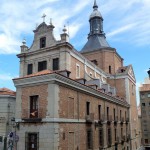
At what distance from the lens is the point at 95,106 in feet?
83.7

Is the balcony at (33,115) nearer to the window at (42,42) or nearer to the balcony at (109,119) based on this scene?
the balcony at (109,119)

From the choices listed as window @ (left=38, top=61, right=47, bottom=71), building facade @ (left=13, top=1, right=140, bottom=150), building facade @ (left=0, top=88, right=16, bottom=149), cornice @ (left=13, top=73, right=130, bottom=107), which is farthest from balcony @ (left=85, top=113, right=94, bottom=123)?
window @ (left=38, top=61, right=47, bottom=71)

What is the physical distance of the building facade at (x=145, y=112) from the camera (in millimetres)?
61938

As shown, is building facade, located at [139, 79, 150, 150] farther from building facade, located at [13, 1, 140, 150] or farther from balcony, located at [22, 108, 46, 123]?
balcony, located at [22, 108, 46, 123]

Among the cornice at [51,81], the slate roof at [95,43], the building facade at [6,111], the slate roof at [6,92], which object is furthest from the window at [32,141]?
the slate roof at [95,43]

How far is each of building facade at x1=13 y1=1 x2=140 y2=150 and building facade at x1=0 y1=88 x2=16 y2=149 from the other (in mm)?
3750

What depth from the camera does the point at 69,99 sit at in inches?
805

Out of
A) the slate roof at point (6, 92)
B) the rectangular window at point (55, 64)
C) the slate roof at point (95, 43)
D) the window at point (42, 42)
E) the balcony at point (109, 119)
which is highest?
the slate roof at point (95, 43)

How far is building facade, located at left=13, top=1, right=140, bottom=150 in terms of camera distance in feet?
61.0

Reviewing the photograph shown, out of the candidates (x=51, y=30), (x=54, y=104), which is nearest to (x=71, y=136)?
(x=54, y=104)

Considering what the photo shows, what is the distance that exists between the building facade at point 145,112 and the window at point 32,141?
4853 cm

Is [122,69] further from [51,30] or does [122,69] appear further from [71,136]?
[71,136]

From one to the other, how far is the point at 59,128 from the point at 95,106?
26.1ft

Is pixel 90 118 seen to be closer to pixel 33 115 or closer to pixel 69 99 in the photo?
pixel 69 99
